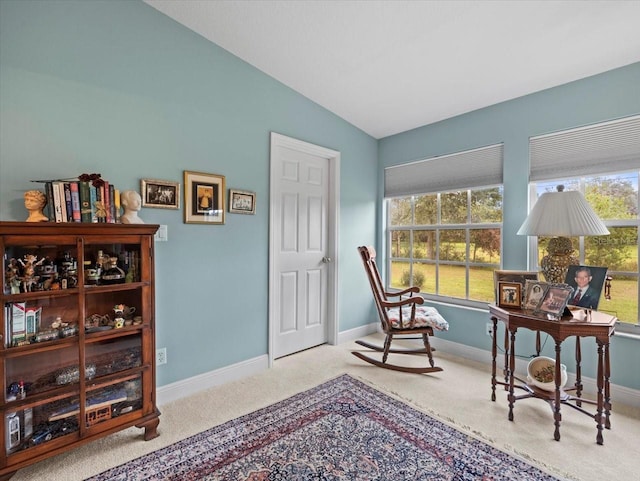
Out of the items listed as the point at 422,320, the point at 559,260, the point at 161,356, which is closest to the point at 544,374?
the point at 559,260

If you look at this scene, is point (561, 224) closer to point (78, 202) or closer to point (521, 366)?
point (521, 366)

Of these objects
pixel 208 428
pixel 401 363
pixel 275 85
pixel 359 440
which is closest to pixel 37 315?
pixel 208 428

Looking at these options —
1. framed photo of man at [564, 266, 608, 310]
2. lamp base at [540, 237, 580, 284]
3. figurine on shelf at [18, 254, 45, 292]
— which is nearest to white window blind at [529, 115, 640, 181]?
lamp base at [540, 237, 580, 284]

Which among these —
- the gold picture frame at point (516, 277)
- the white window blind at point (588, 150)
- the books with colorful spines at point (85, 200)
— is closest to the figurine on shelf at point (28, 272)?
the books with colorful spines at point (85, 200)

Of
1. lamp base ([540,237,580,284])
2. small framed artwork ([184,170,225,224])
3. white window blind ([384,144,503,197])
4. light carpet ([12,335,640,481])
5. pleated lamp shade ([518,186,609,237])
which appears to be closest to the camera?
light carpet ([12,335,640,481])

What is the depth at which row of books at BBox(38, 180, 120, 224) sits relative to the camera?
169cm

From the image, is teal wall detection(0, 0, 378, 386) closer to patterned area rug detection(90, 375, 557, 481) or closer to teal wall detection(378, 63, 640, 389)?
patterned area rug detection(90, 375, 557, 481)

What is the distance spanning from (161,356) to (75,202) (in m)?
1.23

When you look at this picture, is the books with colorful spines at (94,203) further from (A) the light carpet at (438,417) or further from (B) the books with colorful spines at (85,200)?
(A) the light carpet at (438,417)

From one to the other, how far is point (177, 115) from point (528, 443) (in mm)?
3238

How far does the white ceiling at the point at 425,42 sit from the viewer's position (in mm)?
1971

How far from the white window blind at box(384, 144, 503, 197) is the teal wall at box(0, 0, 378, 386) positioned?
117cm

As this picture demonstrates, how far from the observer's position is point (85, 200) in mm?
1764

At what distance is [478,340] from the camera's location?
3072 millimetres
